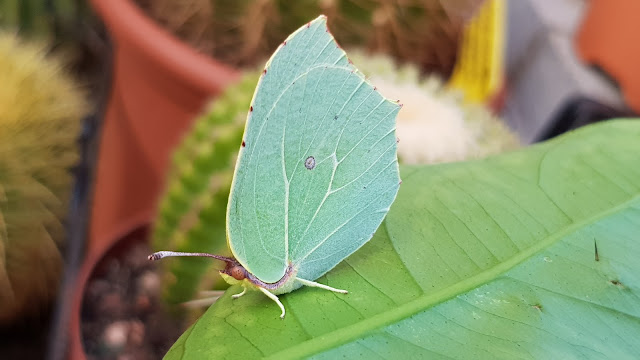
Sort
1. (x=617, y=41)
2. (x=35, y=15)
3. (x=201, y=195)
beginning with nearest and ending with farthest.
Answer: (x=201, y=195)
(x=617, y=41)
(x=35, y=15)

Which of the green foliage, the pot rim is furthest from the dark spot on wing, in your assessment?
the green foliage

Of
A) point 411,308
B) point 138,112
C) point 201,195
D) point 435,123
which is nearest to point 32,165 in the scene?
point 138,112

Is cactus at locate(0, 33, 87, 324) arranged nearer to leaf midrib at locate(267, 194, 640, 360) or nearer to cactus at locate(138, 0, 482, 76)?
cactus at locate(138, 0, 482, 76)

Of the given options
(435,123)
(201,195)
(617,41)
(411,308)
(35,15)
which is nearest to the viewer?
(411,308)

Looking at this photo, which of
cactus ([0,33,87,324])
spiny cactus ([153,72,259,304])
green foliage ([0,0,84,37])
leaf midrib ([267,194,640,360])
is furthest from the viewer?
green foliage ([0,0,84,37])

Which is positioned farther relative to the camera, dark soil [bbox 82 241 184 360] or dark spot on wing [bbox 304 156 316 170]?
dark soil [bbox 82 241 184 360]

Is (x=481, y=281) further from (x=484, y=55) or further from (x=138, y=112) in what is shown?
(x=138, y=112)
